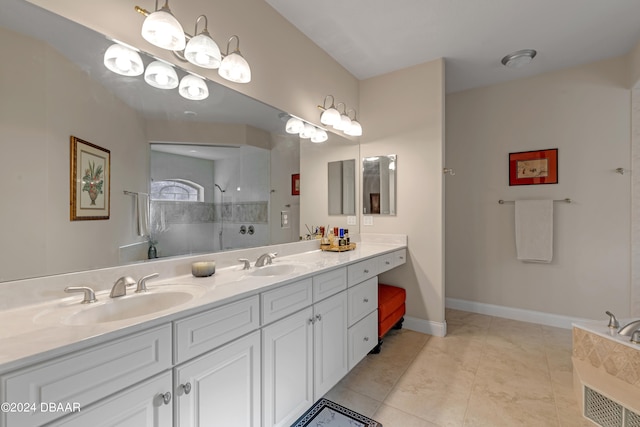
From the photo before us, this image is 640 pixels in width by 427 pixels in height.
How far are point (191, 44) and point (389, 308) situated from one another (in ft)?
7.29

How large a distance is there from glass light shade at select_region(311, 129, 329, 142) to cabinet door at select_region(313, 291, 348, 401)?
1.35 metres

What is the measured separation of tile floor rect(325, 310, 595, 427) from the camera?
1.57 m

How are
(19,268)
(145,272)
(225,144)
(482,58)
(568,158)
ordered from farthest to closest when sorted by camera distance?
(568,158), (482,58), (225,144), (145,272), (19,268)

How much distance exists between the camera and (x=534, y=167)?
9.41 feet

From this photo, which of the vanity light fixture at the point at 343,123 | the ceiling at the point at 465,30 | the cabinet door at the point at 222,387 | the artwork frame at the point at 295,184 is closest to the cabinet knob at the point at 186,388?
the cabinet door at the point at 222,387

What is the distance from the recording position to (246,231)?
181 cm

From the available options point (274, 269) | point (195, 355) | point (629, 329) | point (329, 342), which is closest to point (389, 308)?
point (329, 342)

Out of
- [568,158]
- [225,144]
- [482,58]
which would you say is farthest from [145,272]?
[568,158]

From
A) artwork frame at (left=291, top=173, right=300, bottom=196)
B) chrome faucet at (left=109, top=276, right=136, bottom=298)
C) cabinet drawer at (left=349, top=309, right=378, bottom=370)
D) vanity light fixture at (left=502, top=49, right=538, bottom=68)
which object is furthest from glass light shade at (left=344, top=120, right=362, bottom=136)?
chrome faucet at (left=109, top=276, right=136, bottom=298)

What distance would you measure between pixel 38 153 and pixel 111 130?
282mm

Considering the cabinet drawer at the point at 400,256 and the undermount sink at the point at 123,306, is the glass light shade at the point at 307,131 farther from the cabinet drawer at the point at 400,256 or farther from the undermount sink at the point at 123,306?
the undermount sink at the point at 123,306

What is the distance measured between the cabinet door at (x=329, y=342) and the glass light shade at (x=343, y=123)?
144 centimetres

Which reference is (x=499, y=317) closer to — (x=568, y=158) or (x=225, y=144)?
(x=568, y=158)

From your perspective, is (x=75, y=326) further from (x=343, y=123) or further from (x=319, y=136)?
(x=343, y=123)
